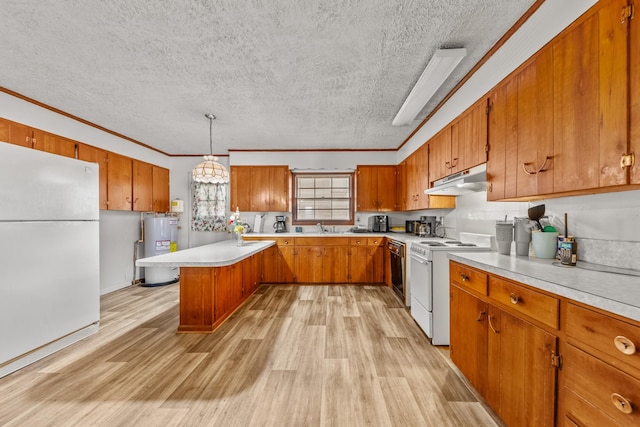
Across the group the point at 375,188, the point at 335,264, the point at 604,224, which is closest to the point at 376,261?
the point at 335,264

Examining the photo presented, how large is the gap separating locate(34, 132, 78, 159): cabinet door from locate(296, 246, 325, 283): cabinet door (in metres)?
3.48

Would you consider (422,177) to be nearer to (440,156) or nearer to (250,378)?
(440,156)

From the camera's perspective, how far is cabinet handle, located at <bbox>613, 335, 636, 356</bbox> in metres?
0.81

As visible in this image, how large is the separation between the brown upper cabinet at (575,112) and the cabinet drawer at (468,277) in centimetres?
61

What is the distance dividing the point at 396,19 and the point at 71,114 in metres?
4.11

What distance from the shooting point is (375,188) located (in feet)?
16.5

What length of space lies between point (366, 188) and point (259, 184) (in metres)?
2.10

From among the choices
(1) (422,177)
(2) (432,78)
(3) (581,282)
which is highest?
(2) (432,78)

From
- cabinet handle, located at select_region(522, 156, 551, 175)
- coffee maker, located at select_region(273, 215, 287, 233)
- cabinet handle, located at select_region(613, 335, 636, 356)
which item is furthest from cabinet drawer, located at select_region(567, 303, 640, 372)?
coffee maker, located at select_region(273, 215, 287, 233)

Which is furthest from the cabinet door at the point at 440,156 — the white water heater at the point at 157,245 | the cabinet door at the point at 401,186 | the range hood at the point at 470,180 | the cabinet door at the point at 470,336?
the white water heater at the point at 157,245

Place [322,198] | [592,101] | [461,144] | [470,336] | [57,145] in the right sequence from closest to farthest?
1. [592,101]
2. [470,336]
3. [461,144]
4. [57,145]
5. [322,198]

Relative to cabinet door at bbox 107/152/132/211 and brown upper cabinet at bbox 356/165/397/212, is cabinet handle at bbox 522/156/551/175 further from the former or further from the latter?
cabinet door at bbox 107/152/132/211

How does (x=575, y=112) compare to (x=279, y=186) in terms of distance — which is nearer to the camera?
(x=575, y=112)

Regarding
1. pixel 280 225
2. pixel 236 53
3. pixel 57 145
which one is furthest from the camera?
pixel 280 225
